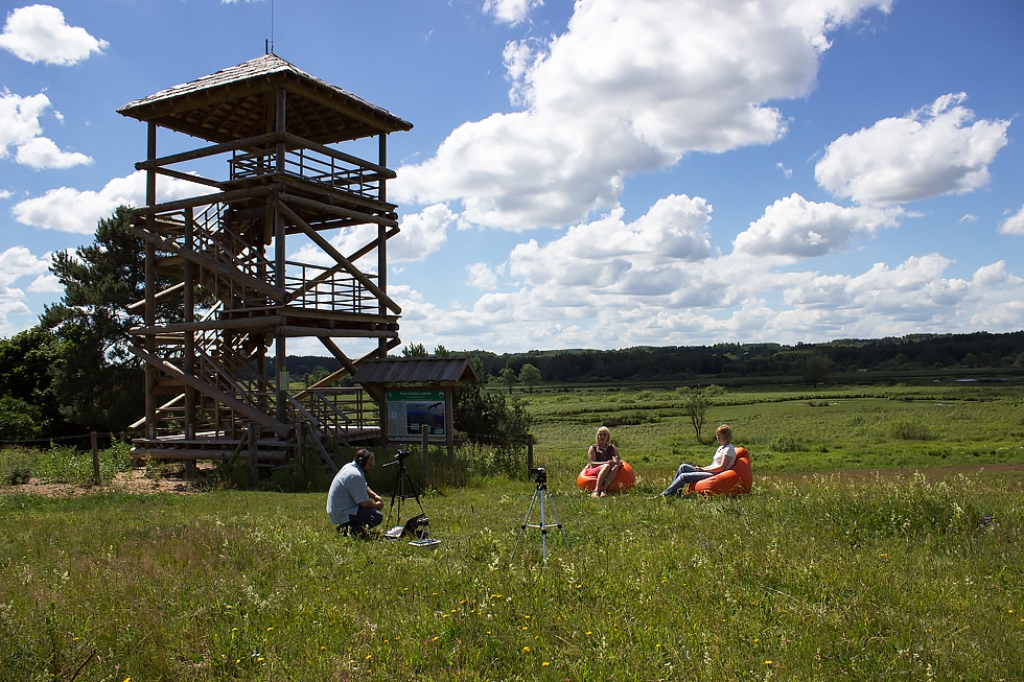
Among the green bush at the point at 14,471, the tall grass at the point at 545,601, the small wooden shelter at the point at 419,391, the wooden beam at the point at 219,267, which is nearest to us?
the tall grass at the point at 545,601

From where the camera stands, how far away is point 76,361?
2978cm

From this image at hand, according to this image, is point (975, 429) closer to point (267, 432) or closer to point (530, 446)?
point (530, 446)

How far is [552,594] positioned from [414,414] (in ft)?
43.9

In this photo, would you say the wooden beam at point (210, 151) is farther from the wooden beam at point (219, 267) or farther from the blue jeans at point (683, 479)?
the blue jeans at point (683, 479)

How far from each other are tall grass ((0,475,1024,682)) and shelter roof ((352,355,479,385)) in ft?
28.7

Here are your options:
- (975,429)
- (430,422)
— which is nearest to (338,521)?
(430,422)

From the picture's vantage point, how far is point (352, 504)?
10.2 meters

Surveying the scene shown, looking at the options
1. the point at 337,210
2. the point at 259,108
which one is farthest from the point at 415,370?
the point at 259,108

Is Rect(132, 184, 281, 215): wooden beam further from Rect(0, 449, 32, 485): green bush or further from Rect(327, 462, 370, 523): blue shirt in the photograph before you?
Rect(327, 462, 370, 523): blue shirt

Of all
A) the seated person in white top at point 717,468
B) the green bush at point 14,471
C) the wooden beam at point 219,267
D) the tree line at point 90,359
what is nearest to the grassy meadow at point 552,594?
the seated person in white top at point 717,468

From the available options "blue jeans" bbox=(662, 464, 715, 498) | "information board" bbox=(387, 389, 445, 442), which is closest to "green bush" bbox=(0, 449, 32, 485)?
"information board" bbox=(387, 389, 445, 442)

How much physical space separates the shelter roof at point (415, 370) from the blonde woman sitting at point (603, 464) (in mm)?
5233

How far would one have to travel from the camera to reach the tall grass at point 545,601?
5.70 m

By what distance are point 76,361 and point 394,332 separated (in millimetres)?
14680
